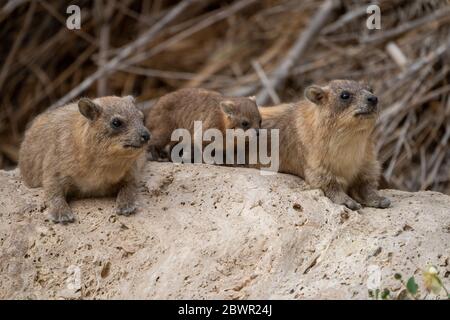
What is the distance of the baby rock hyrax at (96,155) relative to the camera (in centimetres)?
680

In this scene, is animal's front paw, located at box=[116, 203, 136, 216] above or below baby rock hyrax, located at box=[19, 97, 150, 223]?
below

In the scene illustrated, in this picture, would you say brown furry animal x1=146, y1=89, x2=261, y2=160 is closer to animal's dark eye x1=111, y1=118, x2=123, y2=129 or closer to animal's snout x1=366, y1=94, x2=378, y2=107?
animal's dark eye x1=111, y1=118, x2=123, y2=129

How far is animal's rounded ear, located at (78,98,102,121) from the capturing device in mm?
6848

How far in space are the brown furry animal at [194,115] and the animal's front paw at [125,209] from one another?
1366 millimetres

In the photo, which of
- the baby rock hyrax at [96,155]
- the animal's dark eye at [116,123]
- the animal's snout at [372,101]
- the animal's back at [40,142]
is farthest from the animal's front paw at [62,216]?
the animal's snout at [372,101]

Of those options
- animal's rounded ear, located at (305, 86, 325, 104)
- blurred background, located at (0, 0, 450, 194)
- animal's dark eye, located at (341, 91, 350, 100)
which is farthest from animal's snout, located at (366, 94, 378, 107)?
blurred background, located at (0, 0, 450, 194)

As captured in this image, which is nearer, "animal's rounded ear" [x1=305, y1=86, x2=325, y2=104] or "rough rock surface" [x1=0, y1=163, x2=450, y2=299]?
"rough rock surface" [x1=0, y1=163, x2=450, y2=299]

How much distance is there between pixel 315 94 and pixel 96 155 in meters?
2.06

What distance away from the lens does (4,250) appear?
21.2 feet

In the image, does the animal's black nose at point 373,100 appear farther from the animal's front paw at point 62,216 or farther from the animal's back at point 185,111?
the animal's front paw at point 62,216

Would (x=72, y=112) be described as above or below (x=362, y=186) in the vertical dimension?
above

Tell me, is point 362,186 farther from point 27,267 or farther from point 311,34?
point 311,34

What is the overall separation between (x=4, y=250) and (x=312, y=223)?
96.0 inches
